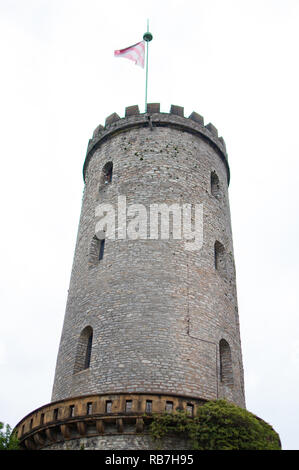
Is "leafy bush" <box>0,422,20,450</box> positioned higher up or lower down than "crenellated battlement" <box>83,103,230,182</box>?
lower down

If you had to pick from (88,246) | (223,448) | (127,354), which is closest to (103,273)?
(88,246)

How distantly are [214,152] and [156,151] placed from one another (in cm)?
311

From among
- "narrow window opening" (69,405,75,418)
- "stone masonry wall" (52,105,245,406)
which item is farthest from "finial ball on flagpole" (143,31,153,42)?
"narrow window opening" (69,405,75,418)

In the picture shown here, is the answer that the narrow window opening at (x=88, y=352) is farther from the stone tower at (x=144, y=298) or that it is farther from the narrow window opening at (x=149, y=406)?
the narrow window opening at (x=149, y=406)

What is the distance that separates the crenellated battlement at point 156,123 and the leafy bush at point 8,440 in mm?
11904

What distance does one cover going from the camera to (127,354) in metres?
16.8

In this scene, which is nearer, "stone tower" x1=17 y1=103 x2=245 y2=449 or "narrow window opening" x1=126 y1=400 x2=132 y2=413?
"narrow window opening" x1=126 y1=400 x2=132 y2=413

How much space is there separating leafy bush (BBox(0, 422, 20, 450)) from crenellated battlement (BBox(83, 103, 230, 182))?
1190 cm

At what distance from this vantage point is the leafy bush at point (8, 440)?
15.7 m

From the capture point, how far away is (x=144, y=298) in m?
18.0

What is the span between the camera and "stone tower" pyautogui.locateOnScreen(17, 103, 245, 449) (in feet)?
50.5

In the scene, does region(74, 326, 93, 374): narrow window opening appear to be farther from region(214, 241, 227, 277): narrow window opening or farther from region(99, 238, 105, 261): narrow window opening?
region(214, 241, 227, 277): narrow window opening

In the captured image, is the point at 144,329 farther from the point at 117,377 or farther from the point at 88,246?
the point at 88,246

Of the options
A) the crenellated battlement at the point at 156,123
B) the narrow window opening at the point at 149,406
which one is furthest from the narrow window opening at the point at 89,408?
the crenellated battlement at the point at 156,123
